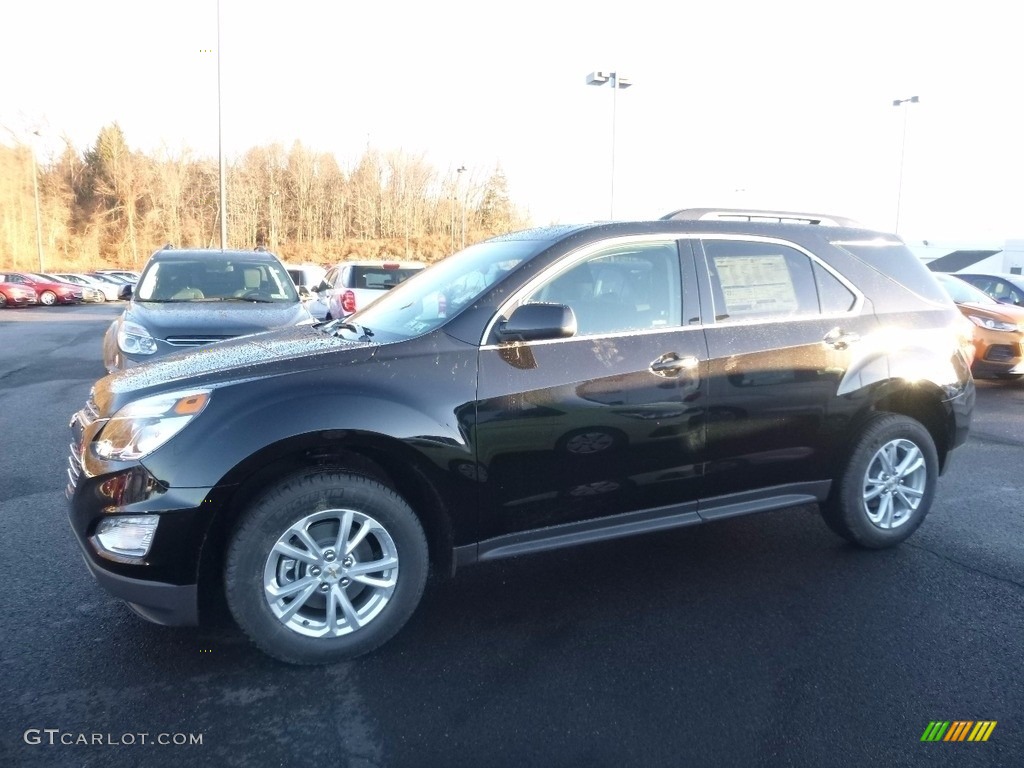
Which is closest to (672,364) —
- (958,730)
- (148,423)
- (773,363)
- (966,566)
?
(773,363)

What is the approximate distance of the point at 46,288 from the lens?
35.8 metres

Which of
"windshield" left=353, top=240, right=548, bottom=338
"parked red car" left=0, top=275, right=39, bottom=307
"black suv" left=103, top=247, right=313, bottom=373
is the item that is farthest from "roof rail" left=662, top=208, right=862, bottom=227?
"parked red car" left=0, top=275, right=39, bottom=307

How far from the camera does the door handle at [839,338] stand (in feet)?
13.6

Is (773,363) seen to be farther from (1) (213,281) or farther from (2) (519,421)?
(1) (213,281)

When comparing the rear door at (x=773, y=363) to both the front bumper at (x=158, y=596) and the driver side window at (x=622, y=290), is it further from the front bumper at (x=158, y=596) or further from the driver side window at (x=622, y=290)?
the front bumper at (x=158, y=596)

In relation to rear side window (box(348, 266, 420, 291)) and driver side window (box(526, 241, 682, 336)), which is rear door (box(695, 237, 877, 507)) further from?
rear side window (box(348, 266, 420, 291))

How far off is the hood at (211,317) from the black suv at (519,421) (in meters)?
3.13

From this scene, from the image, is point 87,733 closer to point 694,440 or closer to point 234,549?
point 234,549

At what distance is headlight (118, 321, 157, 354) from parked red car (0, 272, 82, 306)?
110 feet

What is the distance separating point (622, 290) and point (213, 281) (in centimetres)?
609

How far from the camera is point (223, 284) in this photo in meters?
8.52

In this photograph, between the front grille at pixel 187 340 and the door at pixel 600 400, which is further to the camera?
the front grille at pixel 187 340

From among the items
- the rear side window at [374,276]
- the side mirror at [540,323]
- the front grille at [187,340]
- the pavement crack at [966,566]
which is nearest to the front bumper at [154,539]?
the side mirror at [540,323]

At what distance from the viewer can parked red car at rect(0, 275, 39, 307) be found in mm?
33656
